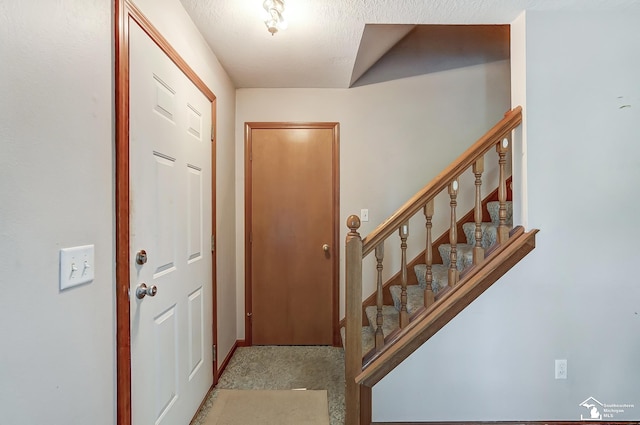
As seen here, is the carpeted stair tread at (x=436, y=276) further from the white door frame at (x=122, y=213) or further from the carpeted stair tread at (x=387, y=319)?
the white door frame at (x=122, y=213)

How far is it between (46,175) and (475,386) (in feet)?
6.73

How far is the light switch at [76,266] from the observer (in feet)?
2.64

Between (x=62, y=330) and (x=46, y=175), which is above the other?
(x=46, y=175)

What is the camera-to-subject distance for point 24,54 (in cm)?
70

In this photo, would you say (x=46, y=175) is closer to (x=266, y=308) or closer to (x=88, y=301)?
(x=88, y=301)

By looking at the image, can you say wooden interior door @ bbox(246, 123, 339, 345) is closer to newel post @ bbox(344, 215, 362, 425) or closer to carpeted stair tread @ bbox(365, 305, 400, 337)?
carpeted stair tread @ bbox(365, 305, 400, 337)

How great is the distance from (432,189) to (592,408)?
1.50 metres

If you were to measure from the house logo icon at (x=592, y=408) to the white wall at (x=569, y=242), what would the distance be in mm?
130

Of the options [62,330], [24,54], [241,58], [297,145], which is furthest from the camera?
[297,145]

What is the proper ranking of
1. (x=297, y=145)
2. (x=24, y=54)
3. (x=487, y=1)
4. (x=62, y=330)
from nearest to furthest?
(x=24, y=54), (x=62, y=330), (x=487, y=1), (x=297, y=145)

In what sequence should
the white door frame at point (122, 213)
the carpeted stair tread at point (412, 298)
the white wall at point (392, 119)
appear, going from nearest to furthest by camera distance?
the white door frame at point (122, 213), the carpeted stair tread at point (412, 298), the white wall at point (392, 119)

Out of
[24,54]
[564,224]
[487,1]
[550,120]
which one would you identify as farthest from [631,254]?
[24,54]

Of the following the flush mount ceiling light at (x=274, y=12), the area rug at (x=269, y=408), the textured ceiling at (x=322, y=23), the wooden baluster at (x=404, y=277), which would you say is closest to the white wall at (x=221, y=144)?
the textured ceiling at (x=322, y=23)

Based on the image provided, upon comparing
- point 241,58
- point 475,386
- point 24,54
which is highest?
point 241,58
